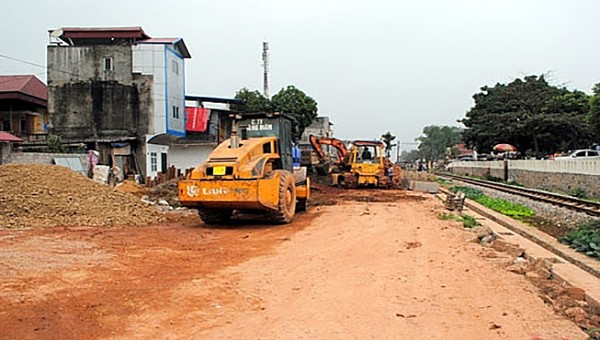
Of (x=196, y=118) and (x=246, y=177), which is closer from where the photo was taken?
(x=246, y=177)

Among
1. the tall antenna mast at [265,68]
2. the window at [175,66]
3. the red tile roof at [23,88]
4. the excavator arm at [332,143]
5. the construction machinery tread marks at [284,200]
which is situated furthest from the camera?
the tall antenna mast at [265,68]

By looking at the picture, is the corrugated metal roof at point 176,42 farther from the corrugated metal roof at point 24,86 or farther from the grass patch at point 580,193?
the grass patch at point 580,193

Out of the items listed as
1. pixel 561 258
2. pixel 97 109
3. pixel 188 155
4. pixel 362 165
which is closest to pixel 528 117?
pixel 362 165

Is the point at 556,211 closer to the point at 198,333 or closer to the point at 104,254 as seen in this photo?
the point at 104,254

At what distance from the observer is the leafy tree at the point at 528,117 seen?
4044cm

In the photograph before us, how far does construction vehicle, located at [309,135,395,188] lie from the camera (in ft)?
79.7

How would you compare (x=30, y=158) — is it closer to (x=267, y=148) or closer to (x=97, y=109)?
(x=97, y=109)

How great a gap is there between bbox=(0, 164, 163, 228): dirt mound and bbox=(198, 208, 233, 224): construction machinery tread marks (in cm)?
158

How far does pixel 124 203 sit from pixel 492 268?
1014cm

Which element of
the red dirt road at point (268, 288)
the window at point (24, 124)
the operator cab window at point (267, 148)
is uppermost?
the window at point (24, 124)

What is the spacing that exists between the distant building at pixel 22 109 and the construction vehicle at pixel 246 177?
850 inches

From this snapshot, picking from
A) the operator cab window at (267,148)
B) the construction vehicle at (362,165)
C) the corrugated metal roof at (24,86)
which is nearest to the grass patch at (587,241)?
the operator cab window at (267,148)

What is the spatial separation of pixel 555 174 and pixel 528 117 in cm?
1770

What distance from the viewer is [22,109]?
111 feet
